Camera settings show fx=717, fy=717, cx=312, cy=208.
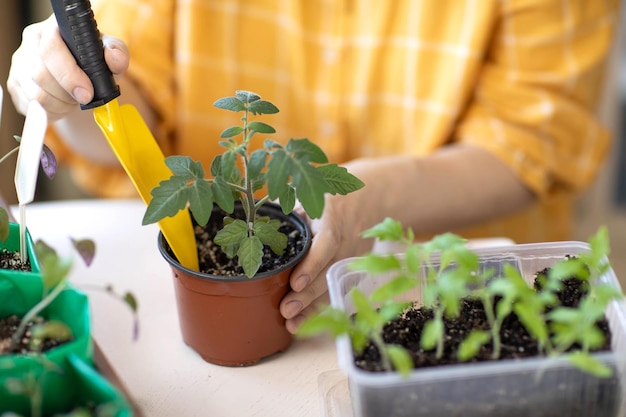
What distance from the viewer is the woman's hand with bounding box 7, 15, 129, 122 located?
0.66 meters

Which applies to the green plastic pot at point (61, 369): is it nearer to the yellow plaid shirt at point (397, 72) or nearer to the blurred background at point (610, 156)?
the yellow plaid shirt at point (397, 72)

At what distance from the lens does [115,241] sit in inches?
35.5

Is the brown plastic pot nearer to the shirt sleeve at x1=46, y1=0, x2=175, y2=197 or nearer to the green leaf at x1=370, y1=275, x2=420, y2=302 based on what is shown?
the green leaf at x1=370, y1=275, x2=420, y2=302

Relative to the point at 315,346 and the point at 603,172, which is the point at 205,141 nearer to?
the point at 315,346

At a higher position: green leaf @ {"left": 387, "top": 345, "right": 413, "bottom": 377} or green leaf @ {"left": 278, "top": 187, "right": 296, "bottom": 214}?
green leaf @ {"left": 278, "top": 187, "right": 296, "bottom": 214}

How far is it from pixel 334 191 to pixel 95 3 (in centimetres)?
66

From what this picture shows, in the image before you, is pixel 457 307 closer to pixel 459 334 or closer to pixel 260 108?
pixel 459 334

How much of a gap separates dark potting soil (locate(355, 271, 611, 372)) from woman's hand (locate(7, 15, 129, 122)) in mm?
348

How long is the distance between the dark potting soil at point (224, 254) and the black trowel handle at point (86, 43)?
0.54 feet

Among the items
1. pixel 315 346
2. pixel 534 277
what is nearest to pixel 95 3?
pixel 315 346

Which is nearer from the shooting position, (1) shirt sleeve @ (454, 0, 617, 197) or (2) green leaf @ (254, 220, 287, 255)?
(2) green leaf @ (254, 220, 287, 255)

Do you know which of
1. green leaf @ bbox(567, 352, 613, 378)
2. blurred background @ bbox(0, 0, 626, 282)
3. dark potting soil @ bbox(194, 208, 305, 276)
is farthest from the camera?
blurred background @ bbox(0, 0, 626, 282)

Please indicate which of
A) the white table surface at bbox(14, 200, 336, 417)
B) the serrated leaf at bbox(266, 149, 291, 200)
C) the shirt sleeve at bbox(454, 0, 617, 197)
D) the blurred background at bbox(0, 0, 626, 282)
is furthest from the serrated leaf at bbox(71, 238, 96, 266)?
the blurred background at bbox(0, 0, 626, 282)

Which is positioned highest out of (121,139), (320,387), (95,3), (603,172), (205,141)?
(95,3)
